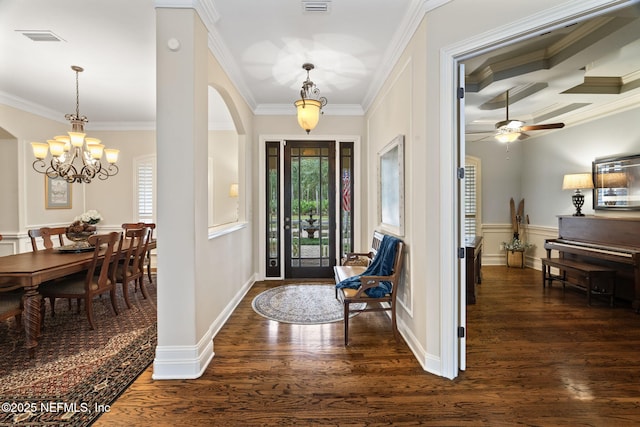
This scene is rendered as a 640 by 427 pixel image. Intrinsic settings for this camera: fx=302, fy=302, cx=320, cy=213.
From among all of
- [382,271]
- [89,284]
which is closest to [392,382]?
[382,271]

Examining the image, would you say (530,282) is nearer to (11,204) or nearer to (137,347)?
(137,347)

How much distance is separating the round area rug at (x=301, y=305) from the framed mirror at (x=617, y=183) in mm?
4132

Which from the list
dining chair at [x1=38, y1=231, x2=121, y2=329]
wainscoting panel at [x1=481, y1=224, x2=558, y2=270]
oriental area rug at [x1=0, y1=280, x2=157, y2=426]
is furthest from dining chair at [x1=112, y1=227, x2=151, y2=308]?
wainscoting panel at [x1=481, y1=224, x2=558, y2=270]

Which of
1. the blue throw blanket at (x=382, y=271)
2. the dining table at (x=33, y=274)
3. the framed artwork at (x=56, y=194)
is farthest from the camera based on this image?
the framed artwork at (x=56, y=194)

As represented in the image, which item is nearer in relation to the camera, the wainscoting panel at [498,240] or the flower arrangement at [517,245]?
the flower arrangement at [517,245]

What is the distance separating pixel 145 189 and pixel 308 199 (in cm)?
351

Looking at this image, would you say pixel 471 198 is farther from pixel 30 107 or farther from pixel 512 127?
pixel 30 107

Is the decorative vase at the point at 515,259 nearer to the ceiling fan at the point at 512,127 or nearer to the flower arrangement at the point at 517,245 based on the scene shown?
the flower arrangement at the point at 517,245

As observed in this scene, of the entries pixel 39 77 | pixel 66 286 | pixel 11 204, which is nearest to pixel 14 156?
pixel 11 204

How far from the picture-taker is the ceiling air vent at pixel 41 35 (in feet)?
9.61

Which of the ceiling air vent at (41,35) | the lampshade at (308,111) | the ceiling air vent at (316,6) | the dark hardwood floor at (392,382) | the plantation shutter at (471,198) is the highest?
the ceiling air vent at (41,35)

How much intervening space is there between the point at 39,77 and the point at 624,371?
708 centimetres

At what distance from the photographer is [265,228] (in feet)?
17.1

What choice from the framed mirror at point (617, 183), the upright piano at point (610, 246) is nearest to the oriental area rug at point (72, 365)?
the upright piano at point (610, 246)
